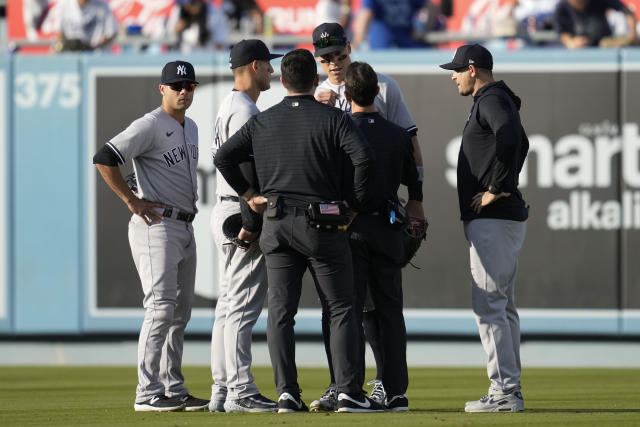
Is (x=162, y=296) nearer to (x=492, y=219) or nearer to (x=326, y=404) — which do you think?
(x=326, y=404)

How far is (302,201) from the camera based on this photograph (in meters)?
6.24

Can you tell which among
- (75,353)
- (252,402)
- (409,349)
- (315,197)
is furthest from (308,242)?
(75,353)

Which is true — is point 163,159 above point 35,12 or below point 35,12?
below

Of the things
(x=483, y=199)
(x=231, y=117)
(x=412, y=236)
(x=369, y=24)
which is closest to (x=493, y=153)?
(x=483, y=199)

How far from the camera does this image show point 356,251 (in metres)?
6.49

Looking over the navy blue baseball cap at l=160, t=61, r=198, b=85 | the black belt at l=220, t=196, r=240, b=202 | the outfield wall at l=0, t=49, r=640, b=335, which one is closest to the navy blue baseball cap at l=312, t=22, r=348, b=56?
the navy blue baseball cap at l=160, t=61, r=198, b=85

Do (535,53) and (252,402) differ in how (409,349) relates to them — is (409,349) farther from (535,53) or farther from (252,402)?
(252,402)

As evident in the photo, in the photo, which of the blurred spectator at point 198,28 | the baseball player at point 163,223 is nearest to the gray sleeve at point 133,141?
the baseball player at point 163,223

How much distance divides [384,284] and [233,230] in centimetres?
94

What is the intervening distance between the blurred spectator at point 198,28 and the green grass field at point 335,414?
3.95 meters

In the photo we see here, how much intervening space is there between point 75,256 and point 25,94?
Result: 1.76 metres

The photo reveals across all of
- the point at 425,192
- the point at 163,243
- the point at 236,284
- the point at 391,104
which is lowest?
the point at 236,284

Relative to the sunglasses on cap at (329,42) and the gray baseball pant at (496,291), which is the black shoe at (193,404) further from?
the sunglasses on cap at (329,42)

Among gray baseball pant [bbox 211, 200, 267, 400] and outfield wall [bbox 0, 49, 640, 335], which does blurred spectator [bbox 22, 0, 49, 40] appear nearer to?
outfield wall [bbox 0, 49, 640, 335]
